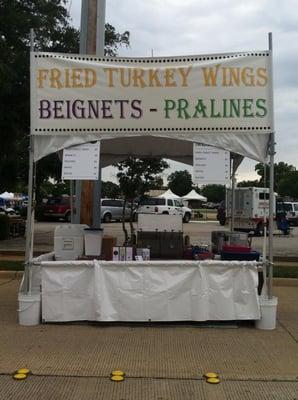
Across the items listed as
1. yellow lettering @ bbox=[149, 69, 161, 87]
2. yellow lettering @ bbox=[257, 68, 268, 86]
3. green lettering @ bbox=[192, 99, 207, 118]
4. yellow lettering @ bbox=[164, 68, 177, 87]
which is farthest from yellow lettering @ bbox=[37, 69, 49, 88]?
yellow lettering @ bbox=[257, 68, 268, 86]

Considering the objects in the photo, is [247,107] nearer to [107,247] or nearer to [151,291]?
[151,291]

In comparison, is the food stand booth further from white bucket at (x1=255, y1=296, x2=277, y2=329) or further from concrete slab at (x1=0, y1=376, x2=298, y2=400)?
concrete slab at (x1=0, y1=376, x2=298, y2=400)

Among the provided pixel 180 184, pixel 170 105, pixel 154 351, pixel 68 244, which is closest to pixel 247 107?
pixel 170 105

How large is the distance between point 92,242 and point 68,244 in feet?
1.50

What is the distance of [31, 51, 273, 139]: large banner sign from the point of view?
740cm

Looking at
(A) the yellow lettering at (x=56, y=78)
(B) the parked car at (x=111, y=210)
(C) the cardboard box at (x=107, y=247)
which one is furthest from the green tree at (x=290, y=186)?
(A) the yellow lettering at (x=56, y=78)

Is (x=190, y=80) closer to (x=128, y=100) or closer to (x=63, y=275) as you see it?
(x=128, y=100)

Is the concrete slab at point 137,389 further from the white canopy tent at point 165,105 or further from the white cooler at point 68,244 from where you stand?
the white cooler at point 68,244

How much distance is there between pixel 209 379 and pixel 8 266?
7.75 m

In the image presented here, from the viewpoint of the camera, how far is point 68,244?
29.6ft

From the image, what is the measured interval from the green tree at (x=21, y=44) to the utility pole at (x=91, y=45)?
11.1 feet

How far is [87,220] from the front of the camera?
10820mm

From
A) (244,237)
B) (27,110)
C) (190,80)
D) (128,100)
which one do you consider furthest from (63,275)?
(27,110)

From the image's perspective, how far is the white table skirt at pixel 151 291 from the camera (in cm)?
721
